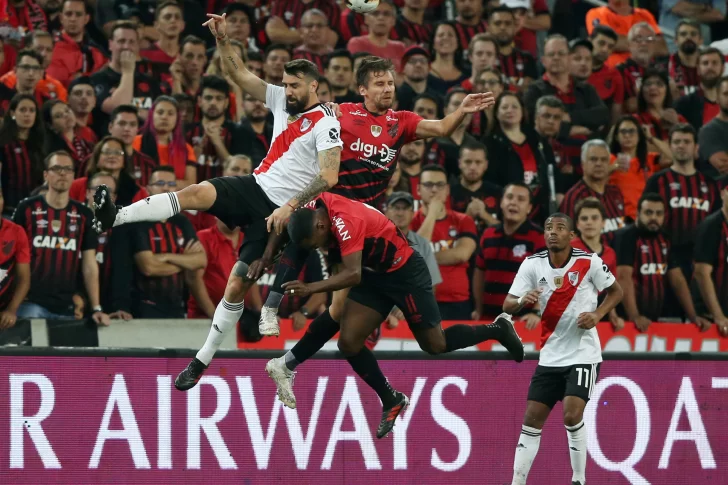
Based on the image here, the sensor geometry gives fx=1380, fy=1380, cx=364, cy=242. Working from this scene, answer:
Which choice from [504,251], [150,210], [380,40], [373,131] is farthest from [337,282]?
[380,40]

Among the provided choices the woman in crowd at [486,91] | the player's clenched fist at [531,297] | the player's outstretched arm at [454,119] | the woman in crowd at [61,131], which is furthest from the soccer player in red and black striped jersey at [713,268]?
the woman in crowd at [61,131]

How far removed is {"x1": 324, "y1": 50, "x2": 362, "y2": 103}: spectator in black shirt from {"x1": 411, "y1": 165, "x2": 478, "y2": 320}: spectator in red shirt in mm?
1717

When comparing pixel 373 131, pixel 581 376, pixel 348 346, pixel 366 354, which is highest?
pixel 373 131

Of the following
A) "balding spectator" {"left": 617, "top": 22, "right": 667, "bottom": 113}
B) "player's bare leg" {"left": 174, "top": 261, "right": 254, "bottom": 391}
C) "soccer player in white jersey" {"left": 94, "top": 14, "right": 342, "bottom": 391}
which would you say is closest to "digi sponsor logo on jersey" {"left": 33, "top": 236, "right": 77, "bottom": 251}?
"player's bare leg" {"left": 174, "top": 261, "right": 254, "bottom": 391}

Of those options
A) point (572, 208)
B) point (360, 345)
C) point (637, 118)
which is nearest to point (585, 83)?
point (637, 118)

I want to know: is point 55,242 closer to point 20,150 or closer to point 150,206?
point 20,150

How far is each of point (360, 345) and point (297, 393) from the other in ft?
5.16

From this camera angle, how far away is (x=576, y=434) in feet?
37.3

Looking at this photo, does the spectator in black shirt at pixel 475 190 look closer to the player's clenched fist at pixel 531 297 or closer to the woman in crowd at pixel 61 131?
the player's clenched fist at pixel 531 297

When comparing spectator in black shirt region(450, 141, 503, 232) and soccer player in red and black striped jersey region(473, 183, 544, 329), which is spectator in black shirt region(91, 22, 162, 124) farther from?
soccer player in red and black striped jersey region(473, 183, 544, 329)

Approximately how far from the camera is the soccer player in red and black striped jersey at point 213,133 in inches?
551

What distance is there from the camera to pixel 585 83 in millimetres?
16484

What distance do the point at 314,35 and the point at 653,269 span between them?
185 inches

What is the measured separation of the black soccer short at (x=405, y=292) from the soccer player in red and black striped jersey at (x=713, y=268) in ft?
14.2
